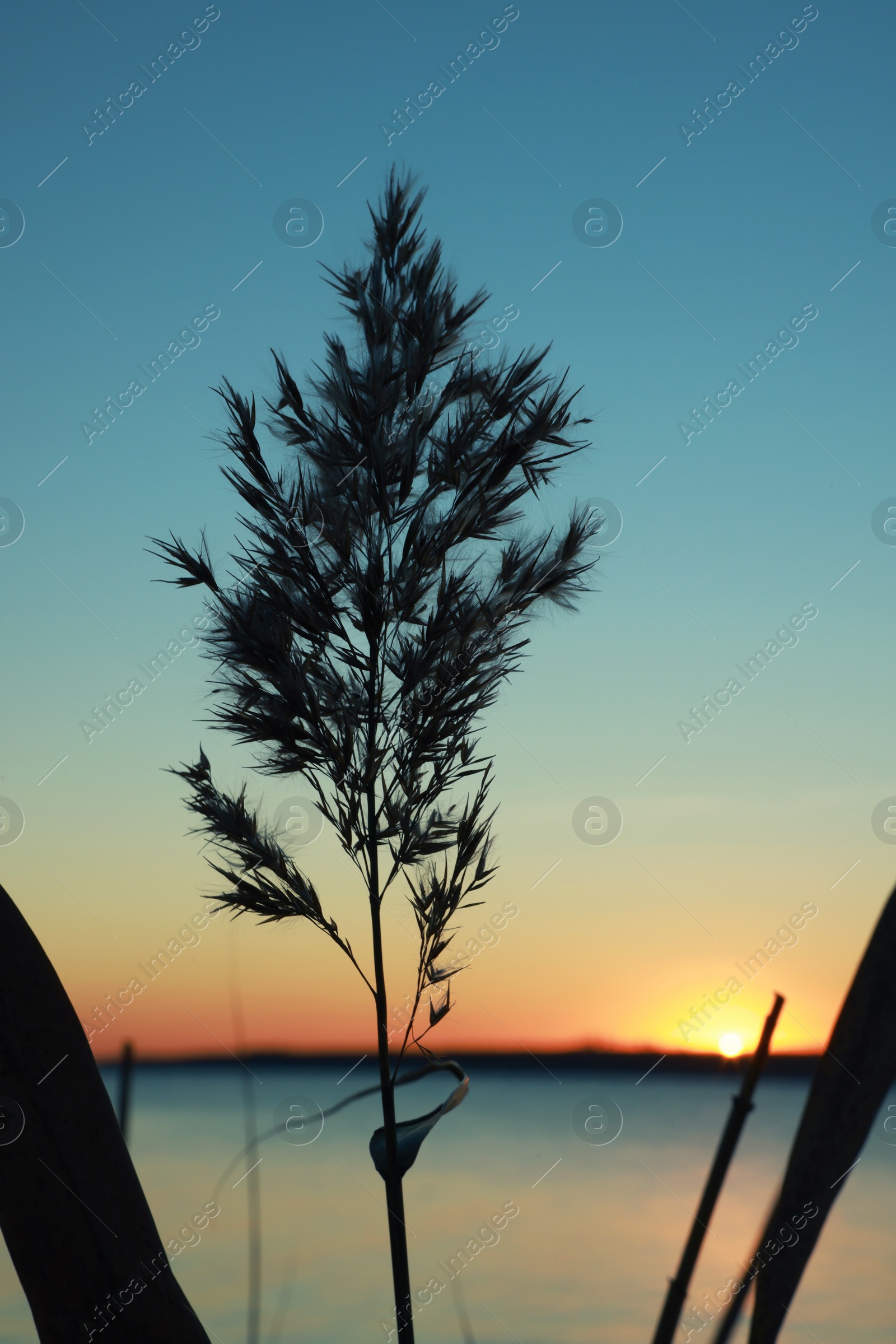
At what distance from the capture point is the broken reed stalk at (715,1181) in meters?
0.62

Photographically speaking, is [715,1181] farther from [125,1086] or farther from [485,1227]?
[485,1227]

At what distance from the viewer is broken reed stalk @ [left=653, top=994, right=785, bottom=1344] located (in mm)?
622

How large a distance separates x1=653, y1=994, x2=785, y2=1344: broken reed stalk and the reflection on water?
6 centimetres

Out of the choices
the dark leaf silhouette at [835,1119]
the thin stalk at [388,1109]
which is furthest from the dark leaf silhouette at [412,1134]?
the dark leaf silhouette at [835,1119]

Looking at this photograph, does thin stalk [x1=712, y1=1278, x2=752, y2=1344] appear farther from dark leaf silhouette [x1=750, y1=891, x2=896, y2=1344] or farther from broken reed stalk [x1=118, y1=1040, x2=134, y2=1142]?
broken reed stalk [x1=118, y1=1040, x2=134, y2=1142]

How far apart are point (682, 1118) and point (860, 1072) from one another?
1311 centimetres

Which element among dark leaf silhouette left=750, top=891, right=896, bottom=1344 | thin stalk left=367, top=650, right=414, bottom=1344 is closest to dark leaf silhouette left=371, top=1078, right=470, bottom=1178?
thin stalk left=367, top=650, right=414, bottom=1344

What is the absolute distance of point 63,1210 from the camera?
142 centimetres

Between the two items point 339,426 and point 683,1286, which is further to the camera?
point 339,426

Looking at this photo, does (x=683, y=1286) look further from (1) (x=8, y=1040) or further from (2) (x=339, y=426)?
(2) (x=339, y=426)

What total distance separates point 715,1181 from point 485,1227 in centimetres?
252

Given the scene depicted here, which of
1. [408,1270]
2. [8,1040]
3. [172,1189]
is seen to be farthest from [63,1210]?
[172,1189]

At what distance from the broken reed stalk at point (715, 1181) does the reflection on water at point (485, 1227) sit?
0.06 metres

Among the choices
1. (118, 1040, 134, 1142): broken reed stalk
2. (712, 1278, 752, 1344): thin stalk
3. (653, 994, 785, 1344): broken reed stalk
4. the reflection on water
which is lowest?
the reflection on water
